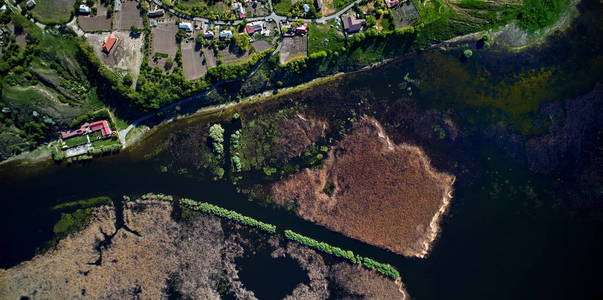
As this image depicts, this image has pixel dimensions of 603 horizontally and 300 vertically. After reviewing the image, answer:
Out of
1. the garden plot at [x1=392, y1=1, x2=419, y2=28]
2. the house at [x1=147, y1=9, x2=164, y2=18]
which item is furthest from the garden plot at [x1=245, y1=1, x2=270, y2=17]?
the garden plot at [x1=392, y1=1, x2=419, y2=28]

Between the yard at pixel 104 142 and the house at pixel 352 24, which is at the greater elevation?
the house at pixel 352 24

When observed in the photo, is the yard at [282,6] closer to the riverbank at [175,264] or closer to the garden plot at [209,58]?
the garden plot at [209,58]

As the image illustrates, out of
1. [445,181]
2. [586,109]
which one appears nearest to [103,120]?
[445,181]

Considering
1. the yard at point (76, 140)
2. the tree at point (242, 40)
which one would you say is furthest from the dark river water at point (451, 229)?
the tree at point (242, 40)

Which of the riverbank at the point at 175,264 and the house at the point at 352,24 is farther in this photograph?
the riverbank at the point at 175,264

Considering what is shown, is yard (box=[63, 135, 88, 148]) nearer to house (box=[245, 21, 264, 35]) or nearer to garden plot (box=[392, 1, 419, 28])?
house (box=[245, 21, 264, 35])

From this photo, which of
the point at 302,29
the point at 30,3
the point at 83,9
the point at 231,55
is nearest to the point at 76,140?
the point at 83,9

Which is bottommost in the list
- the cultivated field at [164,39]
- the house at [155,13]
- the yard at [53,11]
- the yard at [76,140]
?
the yard at [76,140]
